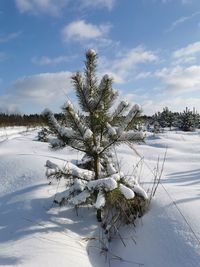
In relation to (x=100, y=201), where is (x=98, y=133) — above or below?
above

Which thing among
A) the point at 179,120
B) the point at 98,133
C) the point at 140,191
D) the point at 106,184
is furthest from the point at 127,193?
the point at 179,120

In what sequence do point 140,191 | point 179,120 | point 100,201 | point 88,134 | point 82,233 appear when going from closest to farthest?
point 100,201 < point 88,134 < point 82,233 < point 140,191 < point 179,120

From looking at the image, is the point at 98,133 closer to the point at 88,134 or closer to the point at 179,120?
the point at 88,134

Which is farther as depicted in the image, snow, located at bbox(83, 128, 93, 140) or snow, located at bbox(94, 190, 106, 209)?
snow, located at bbox(83, 128, 93, 140)

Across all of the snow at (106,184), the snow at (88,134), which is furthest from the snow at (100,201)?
the snow at (88,134)

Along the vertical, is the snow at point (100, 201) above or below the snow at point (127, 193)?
below

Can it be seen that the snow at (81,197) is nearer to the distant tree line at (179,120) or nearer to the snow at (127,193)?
the snow at (127,193)

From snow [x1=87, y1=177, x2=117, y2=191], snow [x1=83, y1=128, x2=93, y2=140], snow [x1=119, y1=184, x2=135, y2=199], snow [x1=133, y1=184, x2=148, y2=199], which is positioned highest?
snow [x1=83, y1=128, x2=93, y2=140]

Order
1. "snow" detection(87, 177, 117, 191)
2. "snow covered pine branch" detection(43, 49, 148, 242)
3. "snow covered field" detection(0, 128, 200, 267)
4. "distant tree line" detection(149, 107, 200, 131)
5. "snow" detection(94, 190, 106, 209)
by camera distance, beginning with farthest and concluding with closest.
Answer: "distant tree line" detection(149, 107, 200, 131)
"snow covered pine branch" detection(43, 49, 148, 242)
"snow" detection(87, 177, 117, 191)
"snow" detection(94, 190, 106, 209)
"snow covered field" detection(0, 128, 200, 267)

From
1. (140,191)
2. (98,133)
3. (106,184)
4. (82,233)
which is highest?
(98,133)

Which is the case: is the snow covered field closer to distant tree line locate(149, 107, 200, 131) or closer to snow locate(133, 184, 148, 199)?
snow locate(133, 184, 148, 199)

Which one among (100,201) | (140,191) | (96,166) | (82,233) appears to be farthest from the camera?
(96,166)

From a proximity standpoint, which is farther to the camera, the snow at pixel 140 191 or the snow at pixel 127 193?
the snow at pixel 140 191

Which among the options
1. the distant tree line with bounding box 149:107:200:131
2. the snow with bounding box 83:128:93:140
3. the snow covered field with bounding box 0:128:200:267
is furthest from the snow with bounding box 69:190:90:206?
the distant tree line with bounding box 149:107:200:131
